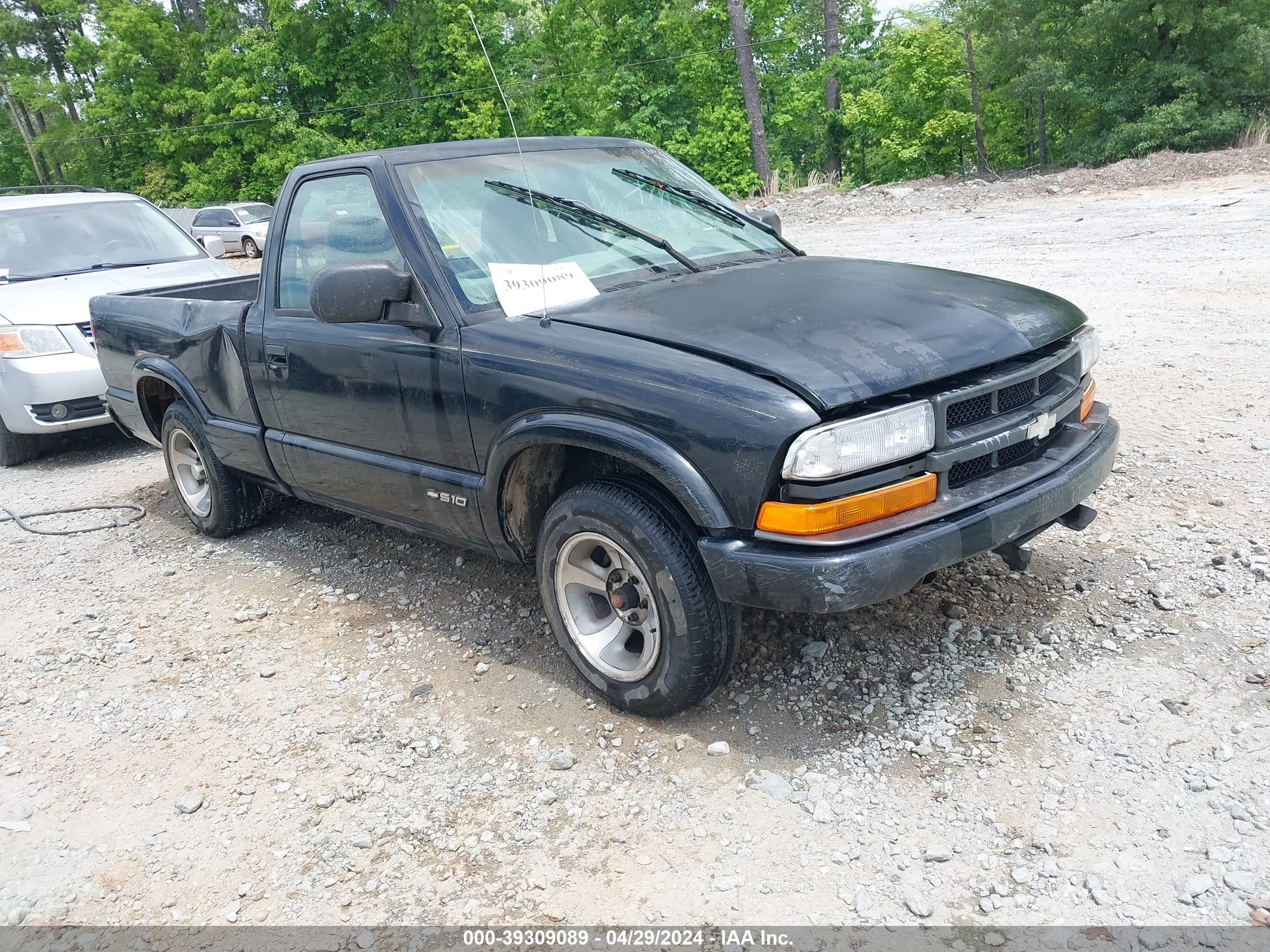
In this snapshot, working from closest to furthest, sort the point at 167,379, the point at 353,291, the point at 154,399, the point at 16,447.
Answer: the point at 353,291
the point at 167,379
the point at 154,399
the point at 16,447

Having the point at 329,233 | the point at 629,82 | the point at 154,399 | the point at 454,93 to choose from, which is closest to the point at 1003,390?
the point at 329,233

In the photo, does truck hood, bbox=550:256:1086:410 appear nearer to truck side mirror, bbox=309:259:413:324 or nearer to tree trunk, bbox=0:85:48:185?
truck side mirror, bbox=309:259:413:324

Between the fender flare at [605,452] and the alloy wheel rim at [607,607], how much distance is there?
31 cm

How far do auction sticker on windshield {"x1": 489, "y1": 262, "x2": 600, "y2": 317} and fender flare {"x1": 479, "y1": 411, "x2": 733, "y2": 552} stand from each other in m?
0.45

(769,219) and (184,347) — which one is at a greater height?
(769,219)

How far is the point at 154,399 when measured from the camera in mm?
5902

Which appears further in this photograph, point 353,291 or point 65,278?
point 65,278

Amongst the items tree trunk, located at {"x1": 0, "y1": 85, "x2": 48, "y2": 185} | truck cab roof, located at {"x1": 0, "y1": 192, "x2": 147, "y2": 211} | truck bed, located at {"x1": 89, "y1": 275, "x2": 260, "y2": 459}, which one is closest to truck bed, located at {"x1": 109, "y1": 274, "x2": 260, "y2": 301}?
truck bed, located at {"x1": 89, "y1": 275, "x2": 260, "y2": 459}

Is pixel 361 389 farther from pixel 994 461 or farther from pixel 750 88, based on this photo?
pixel 750 88

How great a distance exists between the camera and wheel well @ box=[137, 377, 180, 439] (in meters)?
5.70

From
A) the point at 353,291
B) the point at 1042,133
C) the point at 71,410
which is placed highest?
the point at 353,291

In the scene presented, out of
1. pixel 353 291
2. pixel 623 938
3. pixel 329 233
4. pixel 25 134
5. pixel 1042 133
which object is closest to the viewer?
pixel 623 938

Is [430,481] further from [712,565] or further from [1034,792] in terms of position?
[1034,792]

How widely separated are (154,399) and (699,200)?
3.58 m
